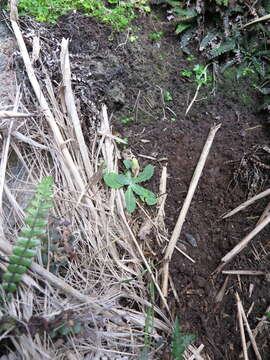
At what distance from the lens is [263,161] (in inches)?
103

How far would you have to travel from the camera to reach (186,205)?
2.46 metres

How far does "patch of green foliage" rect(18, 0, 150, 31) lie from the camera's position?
2.98 m

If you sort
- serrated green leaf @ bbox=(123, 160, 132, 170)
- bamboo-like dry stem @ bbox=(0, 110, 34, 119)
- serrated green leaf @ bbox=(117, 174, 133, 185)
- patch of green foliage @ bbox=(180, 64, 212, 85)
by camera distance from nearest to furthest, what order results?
bamboo-like dry stem @ bbox=(0, 110, 34, 119), serrated green leaf @ bbox=(117, 174, 133, 185), serrated green leaf @ bbox=(123, 160, 132, 170), patch of green foliage @ bbox=(180, 64, 212, 85)

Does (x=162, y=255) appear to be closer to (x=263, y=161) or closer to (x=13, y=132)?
(x=263, y=161)

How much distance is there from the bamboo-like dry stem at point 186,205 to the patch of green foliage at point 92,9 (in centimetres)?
131

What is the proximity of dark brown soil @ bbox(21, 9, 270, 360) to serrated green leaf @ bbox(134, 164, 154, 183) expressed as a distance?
10 centimetres

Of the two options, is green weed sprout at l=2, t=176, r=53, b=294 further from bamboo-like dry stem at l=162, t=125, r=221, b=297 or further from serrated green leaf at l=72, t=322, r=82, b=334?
bamboo-like dry stem at l=162, t=125, r=221, b=297

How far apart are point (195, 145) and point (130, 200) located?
731 millimetres

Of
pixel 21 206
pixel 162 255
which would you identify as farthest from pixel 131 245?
pixel 21 206

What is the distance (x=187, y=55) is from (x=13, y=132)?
1.75 meters

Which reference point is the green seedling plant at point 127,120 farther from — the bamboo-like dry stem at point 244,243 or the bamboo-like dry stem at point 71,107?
the bamboo-like dry stem at point 244,243

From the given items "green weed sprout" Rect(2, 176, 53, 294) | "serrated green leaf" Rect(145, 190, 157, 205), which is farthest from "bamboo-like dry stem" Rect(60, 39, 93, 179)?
"green weed sprout" Rect(2, 176, 53, 294)

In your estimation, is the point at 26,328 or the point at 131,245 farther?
the point at 131,245

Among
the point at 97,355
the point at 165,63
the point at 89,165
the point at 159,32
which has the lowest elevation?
the point at 97,355
